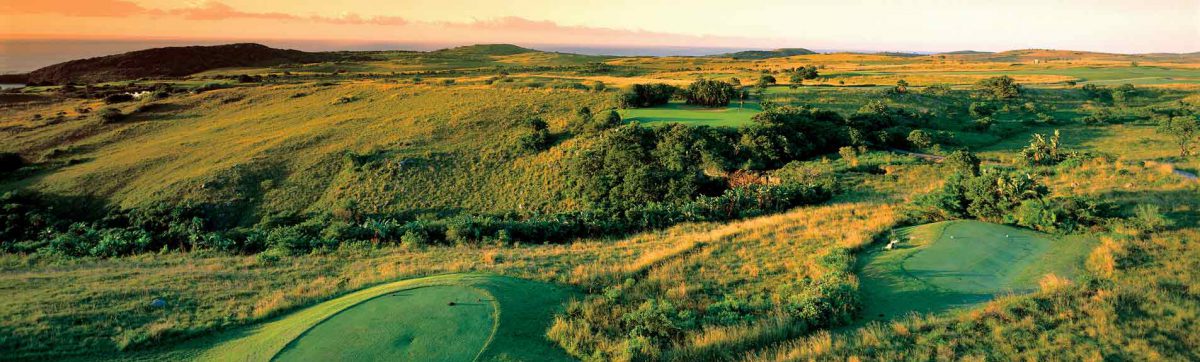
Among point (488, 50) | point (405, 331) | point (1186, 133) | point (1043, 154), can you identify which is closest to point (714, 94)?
point (1043, 154)

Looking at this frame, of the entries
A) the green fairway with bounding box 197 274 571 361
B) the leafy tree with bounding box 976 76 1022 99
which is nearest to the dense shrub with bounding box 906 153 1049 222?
the green fairway with bounding box 197 274 571 361

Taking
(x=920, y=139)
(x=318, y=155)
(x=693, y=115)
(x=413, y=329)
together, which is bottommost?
(x=413, y=329)

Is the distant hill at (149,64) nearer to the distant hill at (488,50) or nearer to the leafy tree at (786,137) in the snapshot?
the distant hill at (488,50)

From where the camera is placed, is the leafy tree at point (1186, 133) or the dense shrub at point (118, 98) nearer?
the leafy tree at point (1186, 133)

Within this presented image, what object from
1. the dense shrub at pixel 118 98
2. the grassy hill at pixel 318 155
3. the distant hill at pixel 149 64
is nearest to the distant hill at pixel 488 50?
the distant hill at pixel 149 64

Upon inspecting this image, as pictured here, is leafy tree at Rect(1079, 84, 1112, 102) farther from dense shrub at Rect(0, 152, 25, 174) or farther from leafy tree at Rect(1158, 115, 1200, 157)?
dense shrub at Rect(0, 152, 25, 174)

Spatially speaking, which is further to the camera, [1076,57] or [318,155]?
[1076,57]

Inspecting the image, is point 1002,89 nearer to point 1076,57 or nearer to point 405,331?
point 405,331
